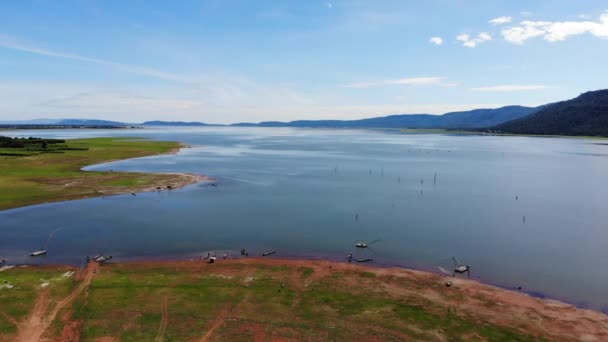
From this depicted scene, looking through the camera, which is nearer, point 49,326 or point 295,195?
point 49,326

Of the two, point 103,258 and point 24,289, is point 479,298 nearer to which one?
point 103,258

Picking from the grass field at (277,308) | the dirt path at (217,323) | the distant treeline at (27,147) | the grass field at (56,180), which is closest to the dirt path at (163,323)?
the grass field at (277,308)

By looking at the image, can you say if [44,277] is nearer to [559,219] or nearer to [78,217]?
[78,217]

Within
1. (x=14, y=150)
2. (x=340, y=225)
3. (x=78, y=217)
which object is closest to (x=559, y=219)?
(x=340, y=225)

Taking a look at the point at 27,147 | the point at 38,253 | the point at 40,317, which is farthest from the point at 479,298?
the point at 27,147

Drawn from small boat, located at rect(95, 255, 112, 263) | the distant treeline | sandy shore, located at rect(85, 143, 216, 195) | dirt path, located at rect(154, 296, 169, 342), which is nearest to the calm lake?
small boat, located at rect(95, 255, 112, 263)

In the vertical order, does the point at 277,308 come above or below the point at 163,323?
below

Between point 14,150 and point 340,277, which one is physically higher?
point 14,150
